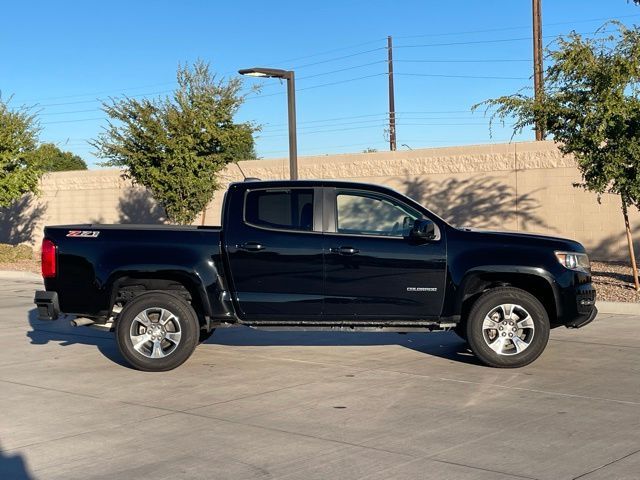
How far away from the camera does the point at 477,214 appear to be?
22203mm

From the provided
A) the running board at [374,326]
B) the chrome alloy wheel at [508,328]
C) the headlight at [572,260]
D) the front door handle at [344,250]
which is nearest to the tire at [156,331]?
the running board at [374,326]

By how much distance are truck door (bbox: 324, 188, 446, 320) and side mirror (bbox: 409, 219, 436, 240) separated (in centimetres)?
8

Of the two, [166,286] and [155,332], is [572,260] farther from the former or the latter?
[155,332]

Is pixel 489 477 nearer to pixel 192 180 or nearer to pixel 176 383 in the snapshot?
pixel 176 383

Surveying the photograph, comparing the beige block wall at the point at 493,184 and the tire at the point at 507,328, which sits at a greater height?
the beige block wall at the point at 493,184

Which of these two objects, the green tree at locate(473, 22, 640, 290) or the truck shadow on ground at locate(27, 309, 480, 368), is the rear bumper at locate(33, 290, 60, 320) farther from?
the green tree at locate(473, 22, 640, 290)

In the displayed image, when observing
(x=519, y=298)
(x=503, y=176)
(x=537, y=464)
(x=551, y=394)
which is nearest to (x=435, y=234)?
(x=519, y=298)

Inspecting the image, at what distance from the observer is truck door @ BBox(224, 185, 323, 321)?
907 centimetres

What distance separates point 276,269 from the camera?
9102 mm

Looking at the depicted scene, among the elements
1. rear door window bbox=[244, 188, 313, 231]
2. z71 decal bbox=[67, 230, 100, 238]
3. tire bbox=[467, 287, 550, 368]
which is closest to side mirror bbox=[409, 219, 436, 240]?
tire bbox=[467, 287, 550, 368]

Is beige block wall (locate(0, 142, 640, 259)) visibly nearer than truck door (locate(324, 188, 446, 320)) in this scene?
No

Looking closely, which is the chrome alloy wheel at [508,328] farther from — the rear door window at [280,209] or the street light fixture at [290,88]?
the street light fixture at [290,88]

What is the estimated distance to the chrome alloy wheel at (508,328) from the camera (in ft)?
29.8

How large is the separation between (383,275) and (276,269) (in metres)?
1.16
